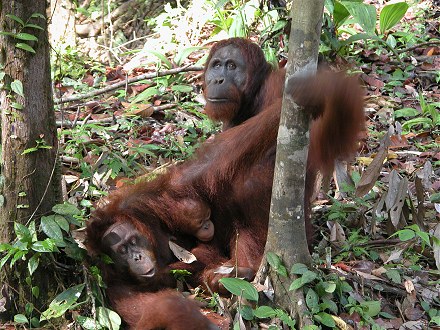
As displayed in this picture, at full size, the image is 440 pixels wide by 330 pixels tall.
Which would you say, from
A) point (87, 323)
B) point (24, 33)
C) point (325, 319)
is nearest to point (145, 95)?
point (24, 33)

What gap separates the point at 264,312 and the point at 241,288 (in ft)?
0.47

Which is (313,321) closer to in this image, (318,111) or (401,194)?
(318,111)

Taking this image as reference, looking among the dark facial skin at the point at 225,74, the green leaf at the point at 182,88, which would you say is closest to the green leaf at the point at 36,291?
the dark facial skin at the point at 225,74

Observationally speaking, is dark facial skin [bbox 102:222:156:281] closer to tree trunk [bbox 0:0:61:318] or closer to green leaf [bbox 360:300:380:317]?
tree trunk [bbox 0:0:61:318]

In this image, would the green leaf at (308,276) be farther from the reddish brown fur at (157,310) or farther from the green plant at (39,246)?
the green plant at (39,246)

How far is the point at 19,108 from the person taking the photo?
290cm

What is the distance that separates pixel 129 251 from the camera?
3.33 meters

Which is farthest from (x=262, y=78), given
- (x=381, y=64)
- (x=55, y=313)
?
(x=381, y=64)

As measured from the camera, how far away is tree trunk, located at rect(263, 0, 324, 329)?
2.60 metres

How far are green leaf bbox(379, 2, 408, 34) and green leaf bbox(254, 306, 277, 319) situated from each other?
368 centimetres

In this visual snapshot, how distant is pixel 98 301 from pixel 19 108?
96cm

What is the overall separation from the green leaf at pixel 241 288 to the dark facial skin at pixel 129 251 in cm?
57

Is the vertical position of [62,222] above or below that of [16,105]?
below

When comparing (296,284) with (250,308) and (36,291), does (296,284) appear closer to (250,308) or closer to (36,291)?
(250,308)
